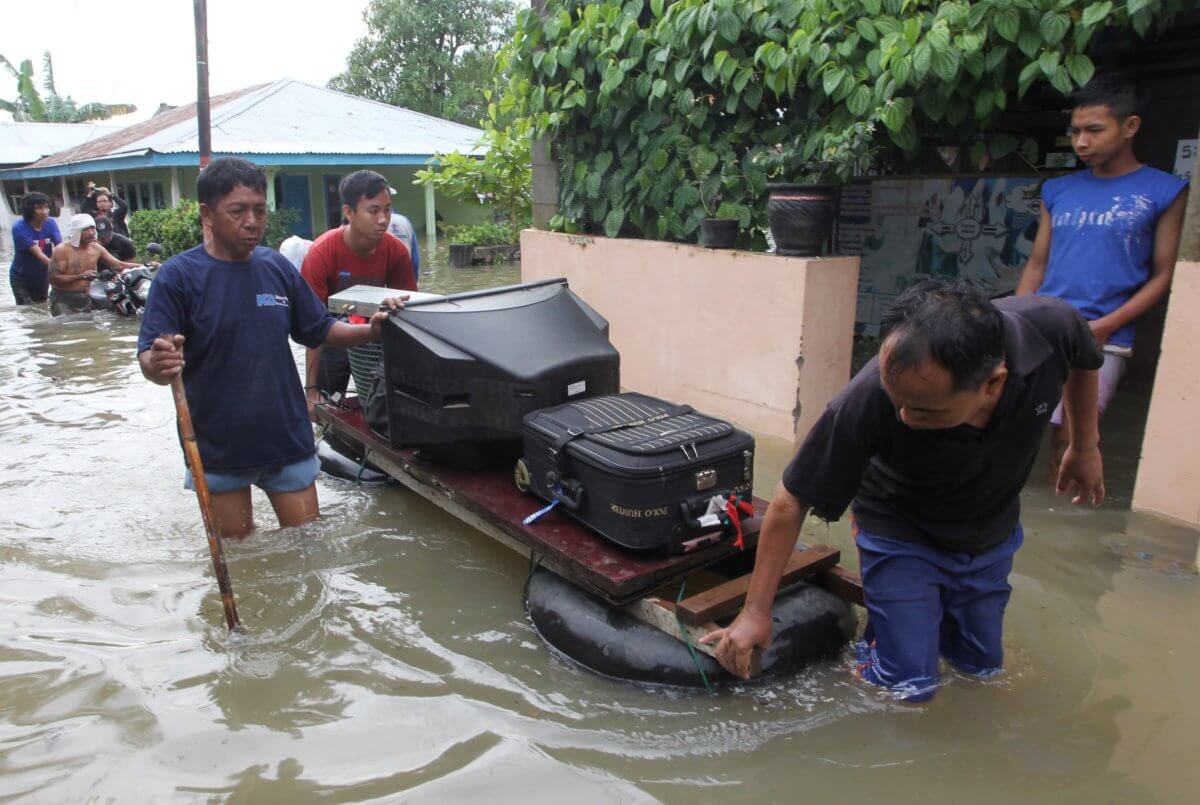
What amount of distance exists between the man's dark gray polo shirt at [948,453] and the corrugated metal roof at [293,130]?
56.4ft

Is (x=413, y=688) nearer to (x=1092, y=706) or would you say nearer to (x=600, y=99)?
(x=1092, y=706)

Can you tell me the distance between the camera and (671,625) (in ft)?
9.07

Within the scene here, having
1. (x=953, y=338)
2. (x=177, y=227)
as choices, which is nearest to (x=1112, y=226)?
(x=953, y=338)

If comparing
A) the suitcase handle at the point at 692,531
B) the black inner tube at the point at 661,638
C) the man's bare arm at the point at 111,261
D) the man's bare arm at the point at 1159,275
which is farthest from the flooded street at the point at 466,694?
the man's bare arm at the point at 111,261

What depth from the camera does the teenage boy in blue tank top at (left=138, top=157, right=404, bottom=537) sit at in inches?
129

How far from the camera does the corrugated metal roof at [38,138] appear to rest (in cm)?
3020

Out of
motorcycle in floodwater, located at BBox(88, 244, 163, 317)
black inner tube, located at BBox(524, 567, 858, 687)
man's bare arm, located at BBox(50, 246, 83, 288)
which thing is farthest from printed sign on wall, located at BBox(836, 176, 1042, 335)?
man's bare arm, located at BBox(50, 246, 83, 288)

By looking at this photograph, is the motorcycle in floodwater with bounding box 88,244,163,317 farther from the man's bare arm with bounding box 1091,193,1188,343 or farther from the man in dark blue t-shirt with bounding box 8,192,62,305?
the man's bare arm with bounding box 1091,193,1188,343

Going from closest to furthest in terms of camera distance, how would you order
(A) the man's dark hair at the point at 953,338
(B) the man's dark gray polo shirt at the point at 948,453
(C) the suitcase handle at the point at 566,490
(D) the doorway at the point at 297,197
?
1. (A) the man's dark hair at the point at 953,338
2. (B) the man's dark gray polo shirt at the point at 948,453
3. (C) the suitcase handle at the point at 566,490
4. (D) the doorway at the point at 297,197

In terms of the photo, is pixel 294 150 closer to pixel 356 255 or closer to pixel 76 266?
pixel 76 266

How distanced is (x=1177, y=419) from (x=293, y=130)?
19916 millimetres

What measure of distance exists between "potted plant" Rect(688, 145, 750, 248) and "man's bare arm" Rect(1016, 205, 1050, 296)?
Result: 1811 millimetres

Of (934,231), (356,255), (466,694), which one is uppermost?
(934,231)

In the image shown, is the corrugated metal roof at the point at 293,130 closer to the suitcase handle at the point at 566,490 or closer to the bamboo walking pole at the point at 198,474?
the bamboo walking pole at the point at 198,474
